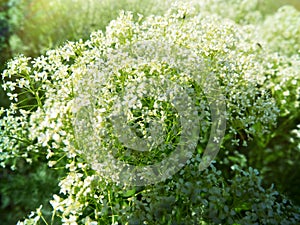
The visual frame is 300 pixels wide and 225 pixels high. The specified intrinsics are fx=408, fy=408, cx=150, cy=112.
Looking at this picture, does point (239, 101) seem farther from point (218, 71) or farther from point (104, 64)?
point (104, 64)

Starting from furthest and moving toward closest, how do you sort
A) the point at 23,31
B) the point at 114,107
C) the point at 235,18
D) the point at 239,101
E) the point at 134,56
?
the point at 23,31, the point at 235,18, the point at 239,101, the point at 134,56, the point at 114,107

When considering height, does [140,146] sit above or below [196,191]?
above

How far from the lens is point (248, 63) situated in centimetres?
171

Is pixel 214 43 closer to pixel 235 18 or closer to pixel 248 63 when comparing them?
pixel 248 63

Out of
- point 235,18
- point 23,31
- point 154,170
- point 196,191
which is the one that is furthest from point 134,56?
point 23,31

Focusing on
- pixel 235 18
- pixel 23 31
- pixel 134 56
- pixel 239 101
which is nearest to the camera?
pixel 134 56

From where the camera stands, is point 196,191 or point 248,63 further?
point 248,63

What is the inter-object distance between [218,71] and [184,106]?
10.5 inches

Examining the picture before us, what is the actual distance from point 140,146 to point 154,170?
0.12 m

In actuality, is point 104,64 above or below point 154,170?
above

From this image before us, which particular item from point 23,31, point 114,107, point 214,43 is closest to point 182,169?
point 114,107

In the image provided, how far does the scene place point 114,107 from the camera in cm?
128

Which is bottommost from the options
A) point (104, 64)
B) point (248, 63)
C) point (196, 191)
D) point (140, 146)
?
point (196, 191)

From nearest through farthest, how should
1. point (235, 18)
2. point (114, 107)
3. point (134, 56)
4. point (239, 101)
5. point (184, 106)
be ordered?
1. point (114, 107)
2. point (184, 106)
3. point (134, 56)
4. point (239, 101)
5. point (235, 18)
